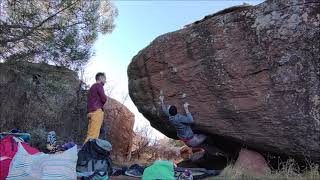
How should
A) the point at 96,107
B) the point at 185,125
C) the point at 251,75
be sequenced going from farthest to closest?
the point at 96,107
the point at 185,125
the point at 251,75

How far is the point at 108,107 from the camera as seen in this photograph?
14.7 m

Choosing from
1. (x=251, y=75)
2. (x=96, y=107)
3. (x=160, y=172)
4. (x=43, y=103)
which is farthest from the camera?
(x=43, y=103)

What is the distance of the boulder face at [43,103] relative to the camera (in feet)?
41.3

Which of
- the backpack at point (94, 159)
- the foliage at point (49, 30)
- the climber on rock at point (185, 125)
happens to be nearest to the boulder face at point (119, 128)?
the foliage at point (49, 30)

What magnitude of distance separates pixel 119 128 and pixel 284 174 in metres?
7.64

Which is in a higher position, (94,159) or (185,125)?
(185,125)

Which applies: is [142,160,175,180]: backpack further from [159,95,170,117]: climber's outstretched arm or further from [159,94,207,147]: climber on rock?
[159,95,170,117]: climber's outstretched arm

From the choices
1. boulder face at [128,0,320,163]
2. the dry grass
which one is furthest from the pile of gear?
boulder face at [128,0,320,163]

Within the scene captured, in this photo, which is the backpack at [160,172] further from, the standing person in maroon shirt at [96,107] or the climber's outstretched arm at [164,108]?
the standing person in maroon shirt at [96,107]

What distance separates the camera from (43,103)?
1319 cm

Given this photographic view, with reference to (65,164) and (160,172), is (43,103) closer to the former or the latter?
(65,164)

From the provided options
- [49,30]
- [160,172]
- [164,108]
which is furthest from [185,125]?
[49,30]

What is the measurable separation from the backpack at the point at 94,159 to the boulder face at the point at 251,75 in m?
2.72

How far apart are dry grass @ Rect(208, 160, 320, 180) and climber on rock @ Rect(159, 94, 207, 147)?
1440mm
